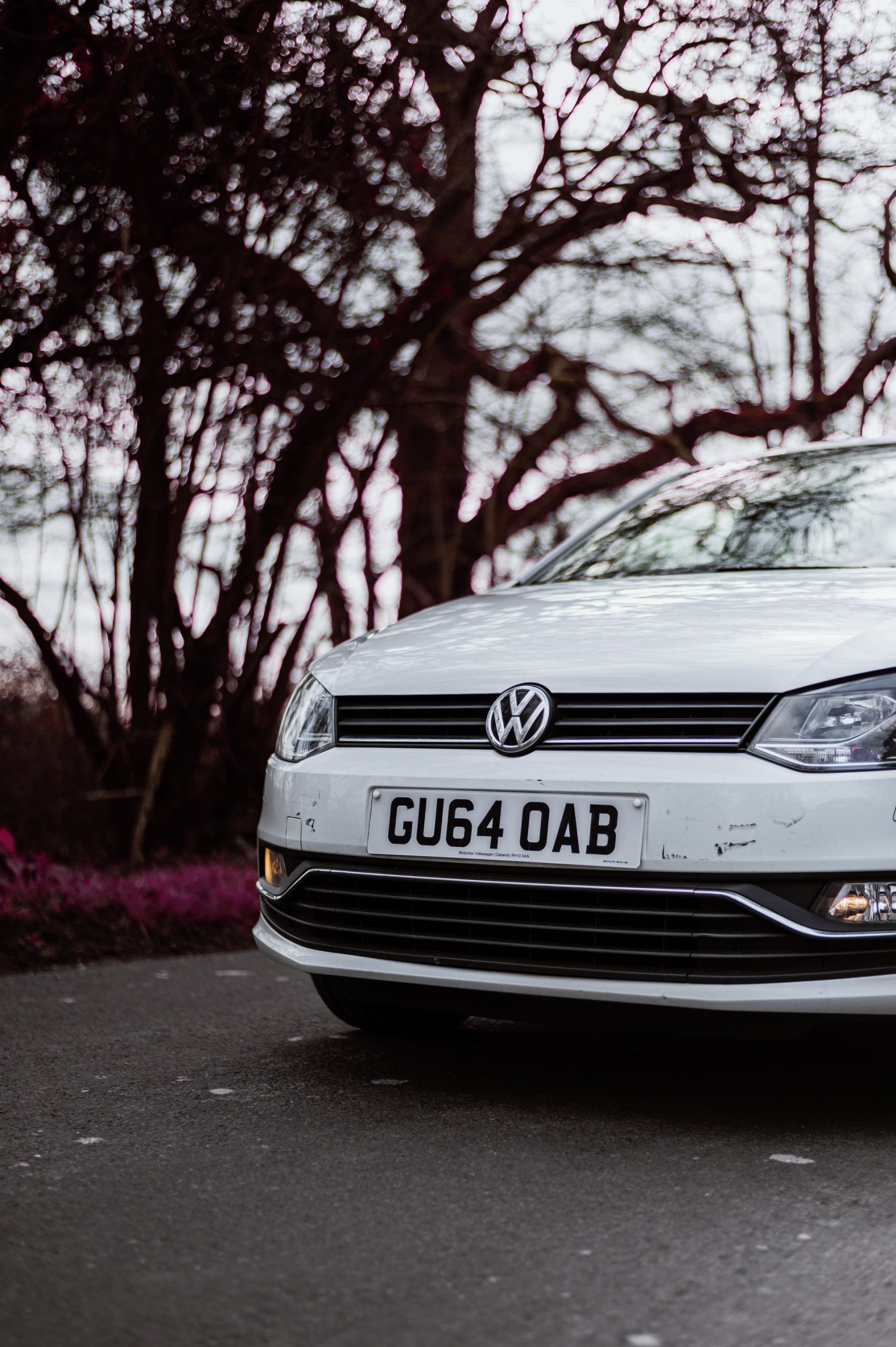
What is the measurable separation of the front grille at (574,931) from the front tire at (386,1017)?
422mm

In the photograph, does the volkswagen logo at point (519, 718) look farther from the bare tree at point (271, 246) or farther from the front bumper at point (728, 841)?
the bare tree at point (271, 246)

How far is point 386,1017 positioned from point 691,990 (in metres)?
1.13

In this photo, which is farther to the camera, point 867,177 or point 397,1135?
point 867,177

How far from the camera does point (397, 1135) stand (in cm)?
303

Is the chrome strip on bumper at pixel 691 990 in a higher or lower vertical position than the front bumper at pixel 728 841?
lower

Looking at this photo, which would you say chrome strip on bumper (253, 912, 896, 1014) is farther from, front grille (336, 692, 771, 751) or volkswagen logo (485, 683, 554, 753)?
volkswagen logo (485, 683, 554, 753)

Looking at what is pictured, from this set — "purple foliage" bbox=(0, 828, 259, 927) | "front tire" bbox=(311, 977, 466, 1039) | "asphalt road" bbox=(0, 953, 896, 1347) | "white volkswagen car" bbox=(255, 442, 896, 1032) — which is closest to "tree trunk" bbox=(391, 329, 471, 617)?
"purple foliage" bbox=(0, 828, 259, 927)

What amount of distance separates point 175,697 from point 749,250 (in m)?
3.64

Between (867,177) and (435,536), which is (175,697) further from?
(867,177)

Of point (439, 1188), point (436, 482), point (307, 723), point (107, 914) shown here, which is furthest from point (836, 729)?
point (436, 482)

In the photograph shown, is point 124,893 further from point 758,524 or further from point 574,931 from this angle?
point 574,931

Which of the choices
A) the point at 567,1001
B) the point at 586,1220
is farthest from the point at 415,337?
the point at 586,1220

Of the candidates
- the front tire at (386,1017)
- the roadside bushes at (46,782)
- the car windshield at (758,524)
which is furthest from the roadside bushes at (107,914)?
the car windshield at (758,524)

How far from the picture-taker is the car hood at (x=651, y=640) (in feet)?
9.89
